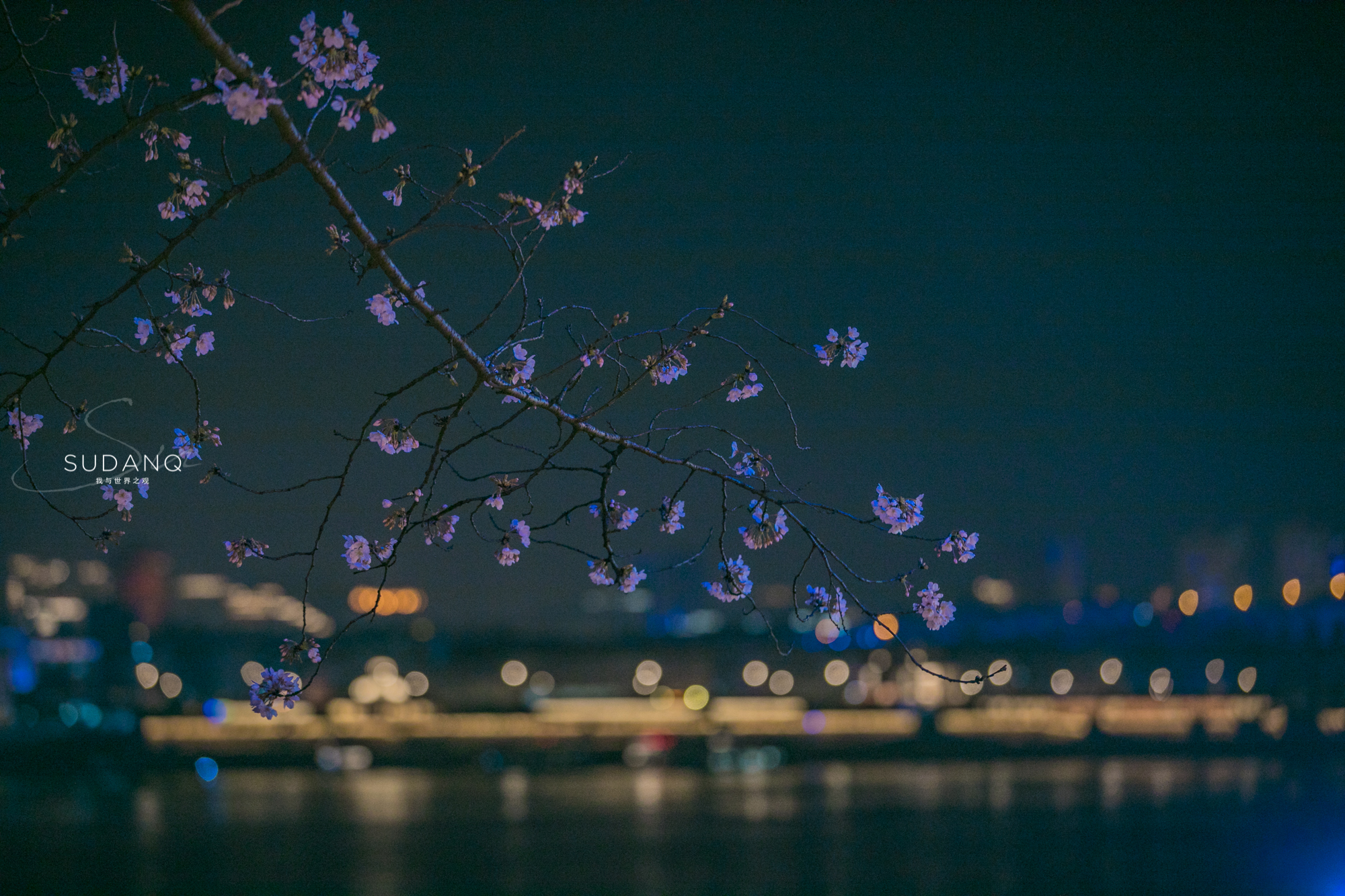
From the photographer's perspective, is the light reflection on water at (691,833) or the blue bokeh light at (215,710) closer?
the light reflection on water at (691,833)

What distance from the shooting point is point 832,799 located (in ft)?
159

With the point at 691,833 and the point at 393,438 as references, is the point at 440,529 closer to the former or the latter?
the point at 393,438

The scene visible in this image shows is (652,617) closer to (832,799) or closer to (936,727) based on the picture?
(936,727)

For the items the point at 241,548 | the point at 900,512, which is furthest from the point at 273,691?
the point at 900,512

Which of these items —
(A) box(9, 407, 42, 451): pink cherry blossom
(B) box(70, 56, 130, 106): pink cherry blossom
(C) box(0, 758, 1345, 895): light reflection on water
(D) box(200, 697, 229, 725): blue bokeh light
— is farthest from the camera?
(D) box(200, 697, 229, 725): blue bokeh light

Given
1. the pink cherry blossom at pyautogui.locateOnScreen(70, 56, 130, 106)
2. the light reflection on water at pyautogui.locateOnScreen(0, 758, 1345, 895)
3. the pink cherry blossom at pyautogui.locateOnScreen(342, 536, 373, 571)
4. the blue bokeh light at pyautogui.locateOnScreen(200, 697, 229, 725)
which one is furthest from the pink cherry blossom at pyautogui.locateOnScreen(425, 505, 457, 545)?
the blue bokeh light at pyautogui.locateOnScreen(200, 697, 229, 725)

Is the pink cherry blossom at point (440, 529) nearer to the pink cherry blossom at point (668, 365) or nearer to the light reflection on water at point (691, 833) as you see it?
the pink cherry blossom at point (668, 365)

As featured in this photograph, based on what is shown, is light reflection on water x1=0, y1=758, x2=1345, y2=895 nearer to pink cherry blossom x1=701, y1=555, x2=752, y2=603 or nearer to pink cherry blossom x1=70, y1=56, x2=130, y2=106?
pink cherry blossom x1=701, y1=555, x2=752, y2=603

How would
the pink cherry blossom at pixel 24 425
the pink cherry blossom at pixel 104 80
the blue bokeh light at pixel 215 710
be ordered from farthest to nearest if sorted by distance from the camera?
1. the blue bokeh light at pixel 215 710
2. the pink cherry blossom at pixel 24 425
3. the pink cherry blossom at pixel 104 80

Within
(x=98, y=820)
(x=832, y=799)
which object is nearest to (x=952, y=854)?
(x=832, y=799)

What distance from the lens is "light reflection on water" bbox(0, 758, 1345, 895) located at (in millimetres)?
32188

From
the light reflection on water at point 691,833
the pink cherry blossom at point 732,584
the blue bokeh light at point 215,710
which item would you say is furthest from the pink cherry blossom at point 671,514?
the blue bokeh light at point 215,710

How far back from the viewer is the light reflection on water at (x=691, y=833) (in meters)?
32.2

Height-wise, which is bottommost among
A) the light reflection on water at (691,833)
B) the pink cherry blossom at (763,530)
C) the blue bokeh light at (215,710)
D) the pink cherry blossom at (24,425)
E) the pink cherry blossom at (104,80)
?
the light reflection on water at (691,833)
